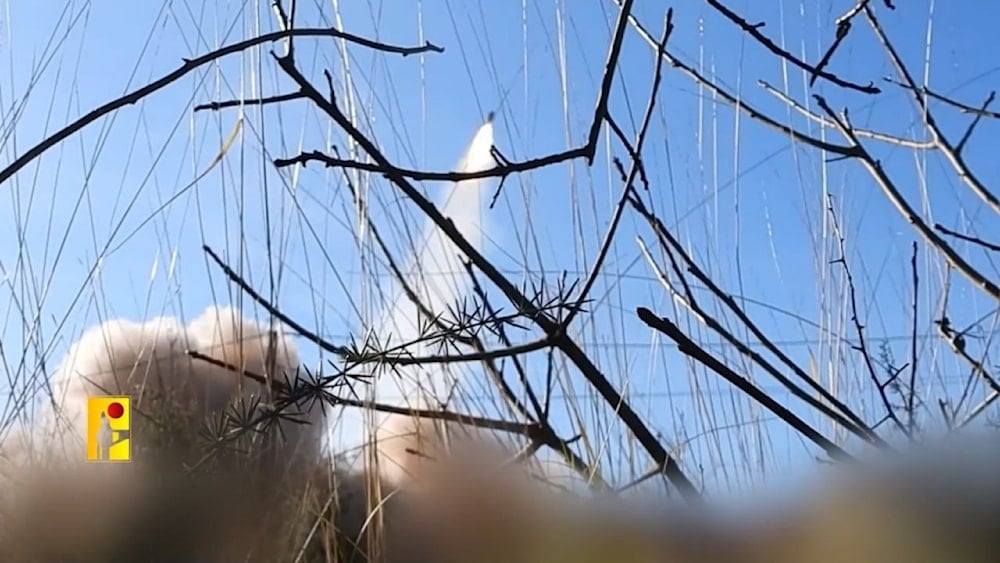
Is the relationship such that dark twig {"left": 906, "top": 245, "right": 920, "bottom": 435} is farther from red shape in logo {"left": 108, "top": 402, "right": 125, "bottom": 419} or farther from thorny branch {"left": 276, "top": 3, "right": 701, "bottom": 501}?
red shape in logo {"left": 108, "top": 402, "right": 125, "bottom": 419}

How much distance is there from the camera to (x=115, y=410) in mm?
689

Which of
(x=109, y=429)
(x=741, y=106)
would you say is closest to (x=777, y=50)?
(x=741, y=106)

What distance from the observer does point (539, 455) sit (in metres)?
0.45

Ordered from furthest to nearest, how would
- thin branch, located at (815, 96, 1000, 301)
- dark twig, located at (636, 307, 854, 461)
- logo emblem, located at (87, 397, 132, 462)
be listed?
logo emblem, located at (87, 397, 132, 462) < thin branch, located at (815, 96, 1000, 301) < dark twig, located at (636, 307, 854, 461)

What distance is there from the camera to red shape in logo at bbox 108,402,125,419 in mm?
680

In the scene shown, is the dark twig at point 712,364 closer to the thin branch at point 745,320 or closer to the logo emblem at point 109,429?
the thin branch at point 745,320

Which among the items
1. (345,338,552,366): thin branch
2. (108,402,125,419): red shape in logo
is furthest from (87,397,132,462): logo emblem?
(345,338,552,366): thin branch

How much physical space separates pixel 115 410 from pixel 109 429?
28 millimetres

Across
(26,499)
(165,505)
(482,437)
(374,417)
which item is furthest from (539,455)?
(26,499)

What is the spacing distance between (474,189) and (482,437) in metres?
0.24

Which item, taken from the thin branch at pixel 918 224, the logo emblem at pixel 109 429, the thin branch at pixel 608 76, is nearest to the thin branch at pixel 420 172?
the thin branch at pixel 608 76

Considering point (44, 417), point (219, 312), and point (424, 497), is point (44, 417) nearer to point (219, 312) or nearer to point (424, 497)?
point (219, 312)

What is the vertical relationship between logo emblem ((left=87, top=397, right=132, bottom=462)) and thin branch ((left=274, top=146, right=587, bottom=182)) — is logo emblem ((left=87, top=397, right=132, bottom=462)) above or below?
below

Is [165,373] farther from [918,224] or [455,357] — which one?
[918,224]
